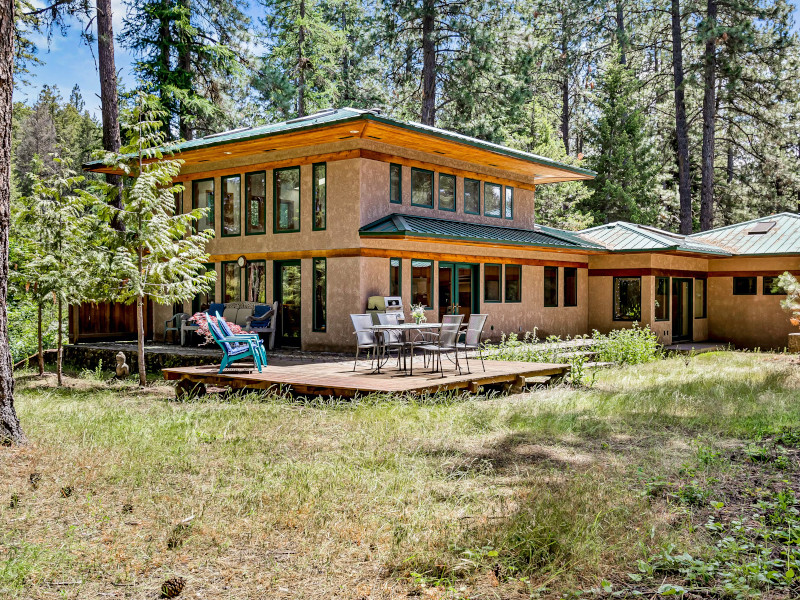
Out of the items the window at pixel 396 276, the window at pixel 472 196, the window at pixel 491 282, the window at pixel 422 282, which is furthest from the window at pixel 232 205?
the window at pixel 491 282

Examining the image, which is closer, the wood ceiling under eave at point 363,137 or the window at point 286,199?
the wood ceiling under eave at point 363,137

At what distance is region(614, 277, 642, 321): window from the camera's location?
1981cm

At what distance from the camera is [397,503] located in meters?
4.97

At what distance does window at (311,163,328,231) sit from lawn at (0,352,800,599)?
7735 mm

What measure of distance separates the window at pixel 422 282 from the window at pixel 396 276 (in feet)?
1.42

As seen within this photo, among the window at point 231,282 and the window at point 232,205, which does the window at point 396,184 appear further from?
the window at point 231,282

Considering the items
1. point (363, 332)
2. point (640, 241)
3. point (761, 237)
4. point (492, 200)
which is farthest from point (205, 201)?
point (761, 237)

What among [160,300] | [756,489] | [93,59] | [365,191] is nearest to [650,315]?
[365,191]

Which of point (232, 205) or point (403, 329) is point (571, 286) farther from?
point (403, 329)

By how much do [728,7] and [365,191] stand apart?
21339 millimetres

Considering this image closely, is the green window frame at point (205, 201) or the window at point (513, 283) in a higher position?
the green window frame at point (205, 201)

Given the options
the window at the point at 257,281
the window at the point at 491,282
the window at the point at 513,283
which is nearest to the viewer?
the window at the point at 257,281

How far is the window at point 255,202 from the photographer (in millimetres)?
17047

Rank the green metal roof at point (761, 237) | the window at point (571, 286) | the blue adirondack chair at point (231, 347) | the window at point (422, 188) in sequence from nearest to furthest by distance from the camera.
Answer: the blue adirondack chair at point (231, 347) → the window at point (422, 188) → the green metal roof at point (761, 237) → the window at point (571, 286)
